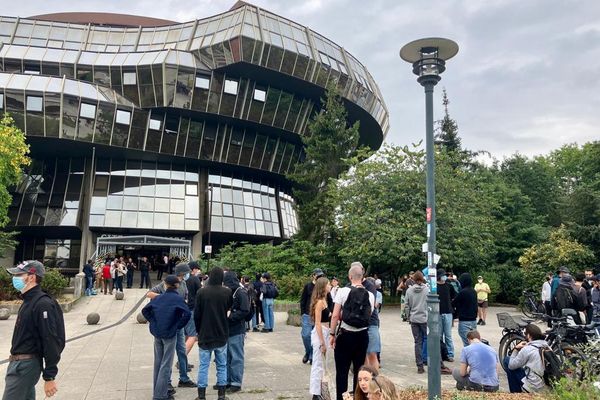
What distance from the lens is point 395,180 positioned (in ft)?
76.7

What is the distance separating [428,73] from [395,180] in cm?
1707

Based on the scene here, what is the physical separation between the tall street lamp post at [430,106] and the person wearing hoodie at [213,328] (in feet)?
9.40

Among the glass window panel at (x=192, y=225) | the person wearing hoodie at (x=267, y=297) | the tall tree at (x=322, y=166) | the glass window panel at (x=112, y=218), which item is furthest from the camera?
the glass window panel at (x=192, y=225)

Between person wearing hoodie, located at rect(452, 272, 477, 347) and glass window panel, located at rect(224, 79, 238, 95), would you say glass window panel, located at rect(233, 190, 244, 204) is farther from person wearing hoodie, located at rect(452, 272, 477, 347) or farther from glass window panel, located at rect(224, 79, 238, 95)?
person wearing hoodie, located at rect(452, 272, 477, 347)

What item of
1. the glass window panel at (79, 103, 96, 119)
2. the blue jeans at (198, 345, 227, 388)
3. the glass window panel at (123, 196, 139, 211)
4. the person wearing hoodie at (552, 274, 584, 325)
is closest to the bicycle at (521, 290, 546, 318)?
the person wearing hoodie at (552, 274, 584, 325)

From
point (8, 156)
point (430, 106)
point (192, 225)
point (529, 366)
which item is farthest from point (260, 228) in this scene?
point (529, 366)

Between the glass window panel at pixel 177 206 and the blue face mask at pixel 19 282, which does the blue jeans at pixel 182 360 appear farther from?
the glass window panel at pixel 177 206

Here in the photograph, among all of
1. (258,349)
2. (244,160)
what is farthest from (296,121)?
(258,349)

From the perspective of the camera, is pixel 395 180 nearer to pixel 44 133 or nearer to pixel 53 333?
pixel 53 333

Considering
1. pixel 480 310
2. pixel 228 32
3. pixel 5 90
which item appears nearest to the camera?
pixel 480 310

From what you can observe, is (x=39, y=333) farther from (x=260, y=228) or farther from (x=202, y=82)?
(x=260, y=228)

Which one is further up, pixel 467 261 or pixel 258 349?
pixel 467 261

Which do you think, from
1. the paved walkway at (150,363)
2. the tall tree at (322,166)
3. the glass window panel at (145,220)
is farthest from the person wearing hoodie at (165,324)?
the glass window panel at (145,220)

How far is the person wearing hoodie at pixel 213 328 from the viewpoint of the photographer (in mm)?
6418
